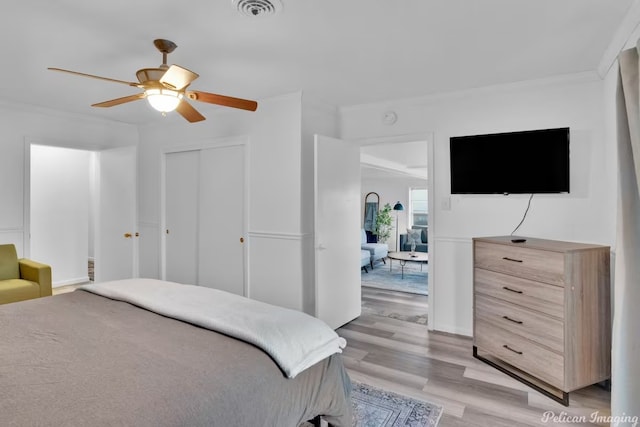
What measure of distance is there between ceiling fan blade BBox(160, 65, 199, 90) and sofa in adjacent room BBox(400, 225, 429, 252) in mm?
7010

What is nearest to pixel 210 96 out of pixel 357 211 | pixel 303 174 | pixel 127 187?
pixel 303 174

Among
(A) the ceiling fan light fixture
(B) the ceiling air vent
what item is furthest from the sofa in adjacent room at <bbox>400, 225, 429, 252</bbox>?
(B) the ceiling air vent

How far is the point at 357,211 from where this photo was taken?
3.89 m

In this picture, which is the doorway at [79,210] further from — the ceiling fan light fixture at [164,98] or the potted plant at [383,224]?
the potted plant at [383,224]

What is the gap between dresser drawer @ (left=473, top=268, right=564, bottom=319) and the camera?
228cm

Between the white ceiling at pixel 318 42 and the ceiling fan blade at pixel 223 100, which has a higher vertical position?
the white ceiling at pixel 318 42

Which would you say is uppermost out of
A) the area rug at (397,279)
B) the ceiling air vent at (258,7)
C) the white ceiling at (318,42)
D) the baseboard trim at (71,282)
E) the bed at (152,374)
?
the white ceiling at (318,42)

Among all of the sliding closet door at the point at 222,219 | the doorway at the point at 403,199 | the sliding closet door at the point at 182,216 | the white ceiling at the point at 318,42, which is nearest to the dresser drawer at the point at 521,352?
the doorway at the point at 403,199

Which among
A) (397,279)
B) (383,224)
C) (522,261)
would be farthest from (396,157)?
(522,261)

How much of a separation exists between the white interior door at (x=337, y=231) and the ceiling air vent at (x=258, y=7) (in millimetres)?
1415

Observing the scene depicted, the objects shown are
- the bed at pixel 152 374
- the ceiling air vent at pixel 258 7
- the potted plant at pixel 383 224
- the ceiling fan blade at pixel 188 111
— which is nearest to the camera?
the bed at pixel 152 374

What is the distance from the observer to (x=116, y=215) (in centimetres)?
464

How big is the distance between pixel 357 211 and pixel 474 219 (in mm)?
1193

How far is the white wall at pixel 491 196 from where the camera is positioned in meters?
2.78
